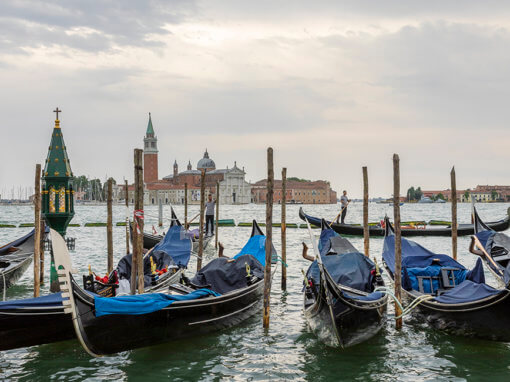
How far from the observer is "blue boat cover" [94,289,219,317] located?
172 inches

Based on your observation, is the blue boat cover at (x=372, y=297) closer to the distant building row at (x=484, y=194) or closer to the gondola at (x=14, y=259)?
the gondola at (x=14, y=259)

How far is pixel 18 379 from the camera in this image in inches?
176

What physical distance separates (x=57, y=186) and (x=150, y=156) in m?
84.6

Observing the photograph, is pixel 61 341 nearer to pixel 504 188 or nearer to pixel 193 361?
pixel 193 361

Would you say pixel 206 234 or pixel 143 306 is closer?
pixel 143 306

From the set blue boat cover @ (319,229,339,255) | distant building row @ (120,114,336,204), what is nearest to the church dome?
distant building row @ (120,114,336,204)

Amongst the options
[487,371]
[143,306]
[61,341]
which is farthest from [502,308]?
[61,341]

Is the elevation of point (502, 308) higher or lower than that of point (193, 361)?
higher

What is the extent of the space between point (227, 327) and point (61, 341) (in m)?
1.67

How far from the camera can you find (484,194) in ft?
336

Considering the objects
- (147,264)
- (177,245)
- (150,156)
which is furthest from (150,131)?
(147,264)

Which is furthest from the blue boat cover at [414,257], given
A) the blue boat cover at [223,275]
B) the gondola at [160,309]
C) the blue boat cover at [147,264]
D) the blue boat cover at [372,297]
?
the blue boat cover at [147,264]

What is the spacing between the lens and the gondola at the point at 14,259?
7882mm

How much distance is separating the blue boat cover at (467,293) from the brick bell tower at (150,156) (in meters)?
86.9
